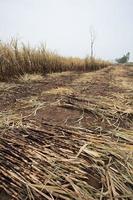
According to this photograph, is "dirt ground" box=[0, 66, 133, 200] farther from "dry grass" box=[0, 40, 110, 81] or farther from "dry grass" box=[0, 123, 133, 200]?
"dry grass" box=[0, 40, 110, 81]

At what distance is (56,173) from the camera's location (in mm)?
1601

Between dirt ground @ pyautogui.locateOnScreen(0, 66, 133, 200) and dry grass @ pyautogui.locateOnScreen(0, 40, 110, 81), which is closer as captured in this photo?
dirt ground @ pyautogui.locateOnScreen(0, 66, 133, 200)

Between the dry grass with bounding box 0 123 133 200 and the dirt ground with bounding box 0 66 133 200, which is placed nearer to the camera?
the dry grass with bounding box 0 123 133 200

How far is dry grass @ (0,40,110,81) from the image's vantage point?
22.0 ft

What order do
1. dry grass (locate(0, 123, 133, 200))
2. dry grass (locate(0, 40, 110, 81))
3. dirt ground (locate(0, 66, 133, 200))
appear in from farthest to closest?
dry grass (locate(0, 40, 110, 81)) → dirt ground (locate(0, 66, 133, 200)) → dry grass (locate(0, 123, 133, 200))

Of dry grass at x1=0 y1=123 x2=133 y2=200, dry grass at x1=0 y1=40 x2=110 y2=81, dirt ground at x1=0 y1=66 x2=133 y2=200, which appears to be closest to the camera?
dry grass at x1=0 y1=123 x2=133 y2=200

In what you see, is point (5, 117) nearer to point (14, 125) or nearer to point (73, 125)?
point (14, 125)

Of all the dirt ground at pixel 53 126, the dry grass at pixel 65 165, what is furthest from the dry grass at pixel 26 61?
the dry grass at pixel 65 165

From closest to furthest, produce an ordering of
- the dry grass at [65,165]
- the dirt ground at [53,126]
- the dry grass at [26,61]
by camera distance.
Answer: the dry grass at [65,165] → the dirt ground at [53,126] → the dry grass at [26,61]

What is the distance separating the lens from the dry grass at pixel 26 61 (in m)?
6.70

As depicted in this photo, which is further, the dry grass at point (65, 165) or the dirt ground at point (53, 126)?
the dirt ground at point (53, 126)

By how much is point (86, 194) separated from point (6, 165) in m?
0.54

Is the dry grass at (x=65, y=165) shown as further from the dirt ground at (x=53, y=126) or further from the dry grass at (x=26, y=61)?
the dry grass at (x=26, y=61)

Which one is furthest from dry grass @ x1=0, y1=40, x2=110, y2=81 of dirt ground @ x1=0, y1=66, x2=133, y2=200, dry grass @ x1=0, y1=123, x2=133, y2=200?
dry grass @ x1=0, y1=123, x2=133, y2=200
